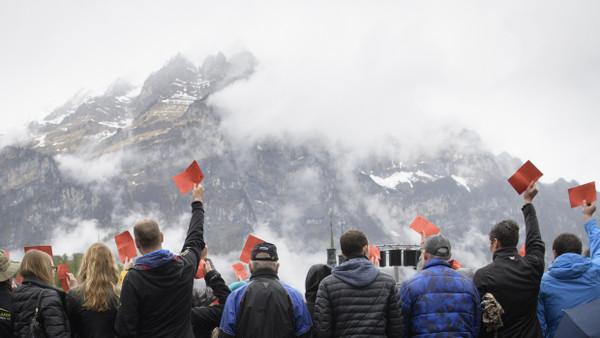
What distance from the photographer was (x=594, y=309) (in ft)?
14.4

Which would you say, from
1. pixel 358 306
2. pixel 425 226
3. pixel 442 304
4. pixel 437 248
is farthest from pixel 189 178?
pixel 425 226

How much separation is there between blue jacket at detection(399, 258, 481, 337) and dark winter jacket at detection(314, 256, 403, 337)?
0.61 ft

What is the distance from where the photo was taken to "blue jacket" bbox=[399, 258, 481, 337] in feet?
17.5

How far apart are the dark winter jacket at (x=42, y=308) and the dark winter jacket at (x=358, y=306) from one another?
2585mm

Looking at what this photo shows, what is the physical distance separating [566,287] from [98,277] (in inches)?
211

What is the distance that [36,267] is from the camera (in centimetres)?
545

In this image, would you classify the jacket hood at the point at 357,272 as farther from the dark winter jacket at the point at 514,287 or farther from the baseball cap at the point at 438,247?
the dark winter jacket at the point at 514,287

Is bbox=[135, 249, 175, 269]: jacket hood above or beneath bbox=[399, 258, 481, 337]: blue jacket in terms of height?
above

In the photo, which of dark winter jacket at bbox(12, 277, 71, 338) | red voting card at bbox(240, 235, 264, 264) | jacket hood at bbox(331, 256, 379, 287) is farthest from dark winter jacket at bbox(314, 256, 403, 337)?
dark winter jacket at bbox(12, 277, 71, 338)

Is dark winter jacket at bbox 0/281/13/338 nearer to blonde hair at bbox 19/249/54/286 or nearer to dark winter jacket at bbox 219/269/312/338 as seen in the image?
blonde hair at bbox 19/249/54/286

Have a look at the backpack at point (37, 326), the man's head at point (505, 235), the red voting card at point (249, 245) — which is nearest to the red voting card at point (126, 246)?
the red voting card at point (249, 245)

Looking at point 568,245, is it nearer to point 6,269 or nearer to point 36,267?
point 36,267

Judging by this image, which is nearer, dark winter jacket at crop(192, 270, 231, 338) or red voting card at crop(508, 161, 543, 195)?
dark winter jacket at crop(192, 270, 231, 338)

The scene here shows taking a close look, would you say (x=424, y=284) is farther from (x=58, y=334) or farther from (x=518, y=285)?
(x=58, y=334)
